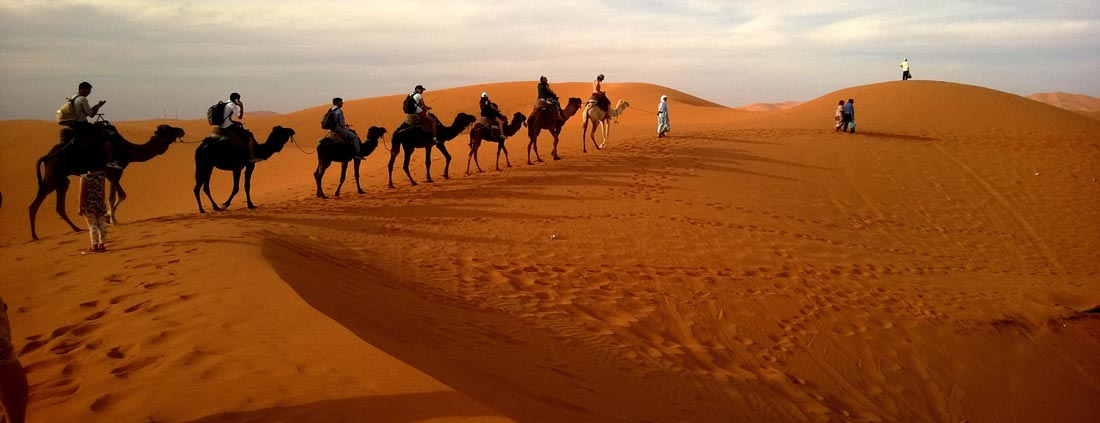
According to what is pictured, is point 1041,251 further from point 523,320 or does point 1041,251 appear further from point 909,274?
point 523,320

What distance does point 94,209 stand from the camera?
28.1 feet

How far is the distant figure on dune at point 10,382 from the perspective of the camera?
3.64 meters

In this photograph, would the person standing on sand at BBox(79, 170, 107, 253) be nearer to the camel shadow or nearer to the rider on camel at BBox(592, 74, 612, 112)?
the camel shadow

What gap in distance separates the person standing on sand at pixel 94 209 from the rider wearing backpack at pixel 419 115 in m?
7.99

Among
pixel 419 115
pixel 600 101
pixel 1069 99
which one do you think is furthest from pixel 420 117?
pixel 1069 99

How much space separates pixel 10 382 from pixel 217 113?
418 inches

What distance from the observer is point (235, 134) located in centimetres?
1351

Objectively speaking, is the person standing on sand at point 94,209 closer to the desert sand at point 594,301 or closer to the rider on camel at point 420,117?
the desert sand at point 594,301

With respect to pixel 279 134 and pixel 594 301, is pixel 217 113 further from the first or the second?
pixel 594 301

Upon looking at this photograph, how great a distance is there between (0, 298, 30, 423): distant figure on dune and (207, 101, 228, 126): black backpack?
1033cm

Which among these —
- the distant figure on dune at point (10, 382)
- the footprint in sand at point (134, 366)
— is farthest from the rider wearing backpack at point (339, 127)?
the distant figure on dune at point (10, 382)

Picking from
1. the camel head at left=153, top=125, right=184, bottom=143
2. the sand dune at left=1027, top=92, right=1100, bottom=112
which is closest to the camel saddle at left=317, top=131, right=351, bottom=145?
the camel head at left=153, top=125, right=184, bottom=143

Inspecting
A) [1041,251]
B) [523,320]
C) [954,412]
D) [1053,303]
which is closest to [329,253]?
[523,320]

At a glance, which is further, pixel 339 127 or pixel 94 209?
pixel 339 127
